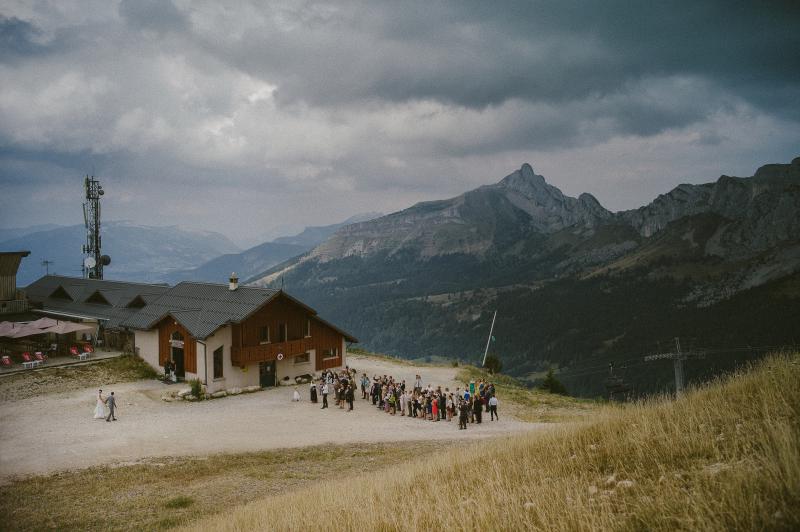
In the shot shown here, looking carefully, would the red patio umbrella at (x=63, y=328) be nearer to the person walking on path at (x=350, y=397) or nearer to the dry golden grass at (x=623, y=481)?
the person walking on path at (x=350, y=397)

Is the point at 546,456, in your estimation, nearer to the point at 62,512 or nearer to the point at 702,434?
the point at 702,434

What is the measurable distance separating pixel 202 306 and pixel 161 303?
6.08 meters

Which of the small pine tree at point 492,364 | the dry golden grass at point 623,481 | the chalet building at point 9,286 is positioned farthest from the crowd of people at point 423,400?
the chalet building at point 9,286

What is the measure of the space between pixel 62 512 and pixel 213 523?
7.24 m

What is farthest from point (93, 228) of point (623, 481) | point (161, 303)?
point (623, 481)

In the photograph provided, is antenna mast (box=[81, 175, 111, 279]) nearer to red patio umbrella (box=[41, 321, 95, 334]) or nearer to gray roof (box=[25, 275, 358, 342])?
gray roof (box=[25, 275, 358, 342])

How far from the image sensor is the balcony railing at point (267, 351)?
37.2m

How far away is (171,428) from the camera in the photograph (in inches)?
1045

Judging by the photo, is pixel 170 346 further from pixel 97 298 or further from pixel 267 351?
pixel 97 298

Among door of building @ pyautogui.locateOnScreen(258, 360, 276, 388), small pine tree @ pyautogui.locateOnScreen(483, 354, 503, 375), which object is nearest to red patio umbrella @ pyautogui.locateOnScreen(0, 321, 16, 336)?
door of building @ pyautogui.locateOnScreen(258, 360, 276, 388)

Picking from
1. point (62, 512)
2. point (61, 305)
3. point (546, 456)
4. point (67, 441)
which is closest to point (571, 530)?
point (546, 456)

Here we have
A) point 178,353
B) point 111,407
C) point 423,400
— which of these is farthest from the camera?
point 178,353

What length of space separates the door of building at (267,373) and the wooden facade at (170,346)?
4.87 m

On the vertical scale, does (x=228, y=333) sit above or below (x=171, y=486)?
above
